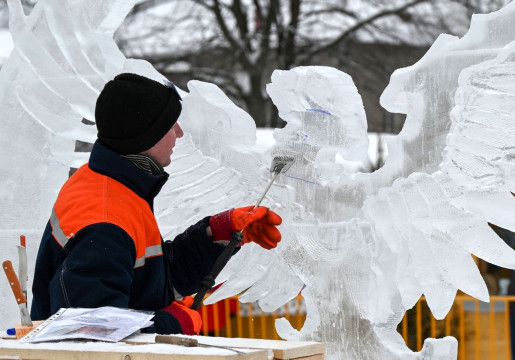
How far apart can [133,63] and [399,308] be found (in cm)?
154

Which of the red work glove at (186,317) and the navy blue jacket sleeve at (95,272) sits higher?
the navy blue jacket sleeve at (95,272)

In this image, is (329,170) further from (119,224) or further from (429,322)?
(429,322)

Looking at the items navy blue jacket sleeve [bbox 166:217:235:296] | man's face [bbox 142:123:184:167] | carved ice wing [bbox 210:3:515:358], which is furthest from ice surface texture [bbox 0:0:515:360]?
man's face [bbox 142:123:184:167]

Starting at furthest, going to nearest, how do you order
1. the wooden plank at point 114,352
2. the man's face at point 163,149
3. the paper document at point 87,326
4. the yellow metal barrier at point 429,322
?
the yellow metal barrier at point 429,322 < the man's face at point 163,149 < the paper document at point 87,326 < the wooden plank at point 114,352

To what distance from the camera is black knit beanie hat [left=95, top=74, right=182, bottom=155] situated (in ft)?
8.49

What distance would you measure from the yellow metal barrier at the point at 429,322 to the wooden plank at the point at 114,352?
2675 mm

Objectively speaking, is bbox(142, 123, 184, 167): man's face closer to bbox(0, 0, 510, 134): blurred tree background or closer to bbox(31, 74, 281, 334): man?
bbox(31, 74, 281, 334): man

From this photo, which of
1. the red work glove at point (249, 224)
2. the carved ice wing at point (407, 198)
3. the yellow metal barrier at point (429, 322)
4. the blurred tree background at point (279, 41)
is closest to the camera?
the carved ice wing at point (407, 198)

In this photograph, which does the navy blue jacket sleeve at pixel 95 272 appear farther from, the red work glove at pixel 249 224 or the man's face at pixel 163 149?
the red work glove at pixel 249 224

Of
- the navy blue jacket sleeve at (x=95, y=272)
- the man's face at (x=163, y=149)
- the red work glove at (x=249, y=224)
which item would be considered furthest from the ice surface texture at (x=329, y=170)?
the navy blue jacket sleeve at (x=95, y=272)

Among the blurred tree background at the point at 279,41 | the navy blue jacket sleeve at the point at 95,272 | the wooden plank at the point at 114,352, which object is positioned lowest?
the wooden plank at the point at 114,352

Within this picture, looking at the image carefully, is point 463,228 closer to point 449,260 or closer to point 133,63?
point 449,260

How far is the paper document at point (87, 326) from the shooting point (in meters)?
2.06

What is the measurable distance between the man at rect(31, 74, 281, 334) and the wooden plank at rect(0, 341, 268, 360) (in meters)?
0.30
